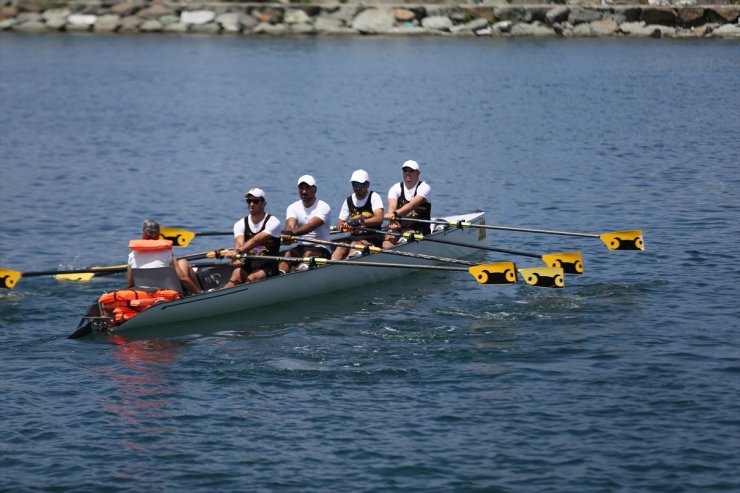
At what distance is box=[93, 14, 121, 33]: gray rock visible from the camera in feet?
251

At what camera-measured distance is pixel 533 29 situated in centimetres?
7031

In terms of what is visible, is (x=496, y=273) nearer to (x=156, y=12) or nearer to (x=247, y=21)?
(x=247, y=21)

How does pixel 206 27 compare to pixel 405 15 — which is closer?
pixel 405 15

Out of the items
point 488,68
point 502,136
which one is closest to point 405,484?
point 502,136

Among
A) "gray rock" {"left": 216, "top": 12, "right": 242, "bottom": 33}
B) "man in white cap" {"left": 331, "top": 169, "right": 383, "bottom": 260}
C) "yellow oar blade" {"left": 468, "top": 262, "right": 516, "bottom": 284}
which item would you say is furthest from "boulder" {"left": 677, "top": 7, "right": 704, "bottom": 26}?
"yellow oar blade" {"left": 468, "top": 262, "right": 516, "bottom": 284}

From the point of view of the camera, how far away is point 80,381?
60.0ft

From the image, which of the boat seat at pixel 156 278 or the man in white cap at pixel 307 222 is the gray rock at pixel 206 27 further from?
the boat seat at pixel 156 278

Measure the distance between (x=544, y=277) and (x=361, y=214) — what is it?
453 cm

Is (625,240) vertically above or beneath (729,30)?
beneath

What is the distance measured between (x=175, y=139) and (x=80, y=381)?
88.3ft

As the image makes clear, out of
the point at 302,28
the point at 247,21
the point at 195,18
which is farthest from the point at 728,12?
the point at 195,18

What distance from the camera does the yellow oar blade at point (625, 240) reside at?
24.7 meters

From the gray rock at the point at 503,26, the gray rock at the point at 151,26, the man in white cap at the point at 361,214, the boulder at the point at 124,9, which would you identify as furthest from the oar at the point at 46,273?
the boulder at the point at 124,9

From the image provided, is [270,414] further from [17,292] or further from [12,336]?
[17,292]
